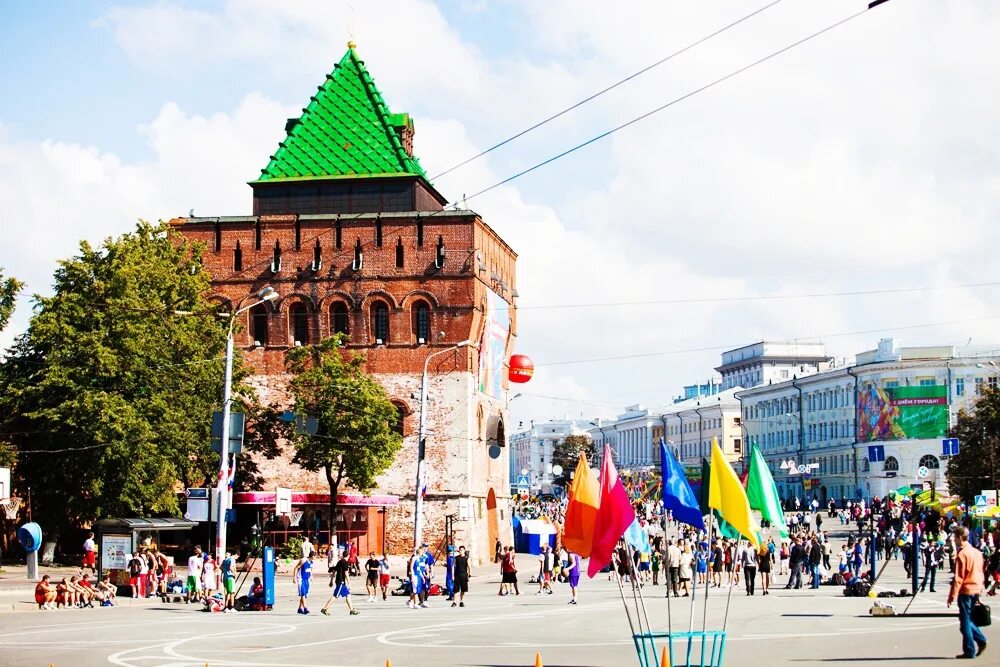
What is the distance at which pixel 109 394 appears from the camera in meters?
47.8

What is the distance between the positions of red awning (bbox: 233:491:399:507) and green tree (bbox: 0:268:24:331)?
12.0 meters

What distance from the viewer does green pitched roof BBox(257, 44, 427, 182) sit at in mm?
63656

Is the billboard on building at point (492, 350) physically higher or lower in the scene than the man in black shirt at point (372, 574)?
higher

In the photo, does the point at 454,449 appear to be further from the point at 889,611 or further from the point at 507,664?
the point at 507,664

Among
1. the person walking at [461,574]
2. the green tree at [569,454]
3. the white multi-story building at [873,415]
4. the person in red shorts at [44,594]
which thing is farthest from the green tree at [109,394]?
the green tree at [569,454]

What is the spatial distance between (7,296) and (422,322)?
17.6 meters

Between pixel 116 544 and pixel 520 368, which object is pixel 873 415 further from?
pixel 116 544

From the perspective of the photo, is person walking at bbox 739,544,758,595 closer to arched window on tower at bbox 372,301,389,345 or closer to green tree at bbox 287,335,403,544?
green tree at bbox 287,335,403,544

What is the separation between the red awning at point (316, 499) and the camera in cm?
5672

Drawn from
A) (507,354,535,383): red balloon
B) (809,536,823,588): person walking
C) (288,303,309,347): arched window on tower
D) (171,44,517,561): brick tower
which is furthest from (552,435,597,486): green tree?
(809,536,823,588): person walking

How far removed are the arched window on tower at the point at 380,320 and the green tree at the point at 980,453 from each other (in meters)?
32.7

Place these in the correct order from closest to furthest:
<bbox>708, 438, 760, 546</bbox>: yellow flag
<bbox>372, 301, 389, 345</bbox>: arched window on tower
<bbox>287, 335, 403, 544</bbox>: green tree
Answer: <bbox>708, 438, 760, 546</bbox>: yellow flag < <bbox>287, 335, 403, 544</bbox>: green tree < <bbox>372, 301, 389, 345</bbox>: arched window on tower

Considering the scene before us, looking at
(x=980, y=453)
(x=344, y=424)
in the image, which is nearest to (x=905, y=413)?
(x=980, y=453)

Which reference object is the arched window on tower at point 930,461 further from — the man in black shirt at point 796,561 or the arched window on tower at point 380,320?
the man in black shirt at point 796,561
